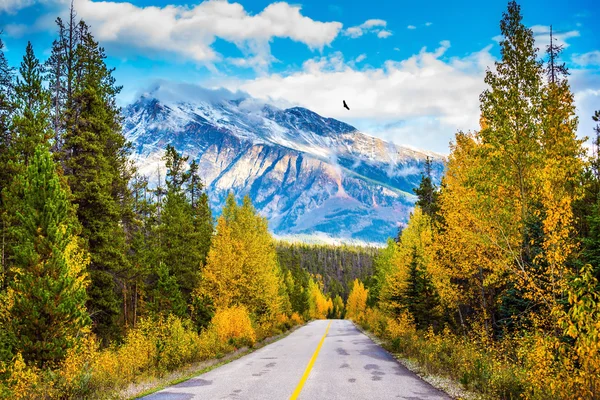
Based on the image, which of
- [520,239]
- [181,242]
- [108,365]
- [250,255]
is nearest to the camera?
[108,365]

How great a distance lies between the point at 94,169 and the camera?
21062 mm

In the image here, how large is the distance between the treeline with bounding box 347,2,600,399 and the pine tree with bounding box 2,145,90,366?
36.8 feet

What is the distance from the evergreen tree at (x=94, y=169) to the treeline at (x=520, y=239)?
51.6 ft

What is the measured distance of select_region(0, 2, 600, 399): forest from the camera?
1057cm

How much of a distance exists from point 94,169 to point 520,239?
1898 centimetres

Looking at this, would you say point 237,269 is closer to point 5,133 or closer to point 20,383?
point 5,133

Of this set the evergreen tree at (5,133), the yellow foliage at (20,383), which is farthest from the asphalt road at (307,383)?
the evergreen tree at (5,133)

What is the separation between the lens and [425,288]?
2494cm

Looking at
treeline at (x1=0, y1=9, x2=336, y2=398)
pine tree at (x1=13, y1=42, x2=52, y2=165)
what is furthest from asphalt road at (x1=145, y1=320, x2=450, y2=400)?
pine tree at (x1=13, y1=42, x2=52, y2=165)

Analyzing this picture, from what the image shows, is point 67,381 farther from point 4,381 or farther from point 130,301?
point 130,301

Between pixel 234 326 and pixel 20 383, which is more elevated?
pixel 20 383

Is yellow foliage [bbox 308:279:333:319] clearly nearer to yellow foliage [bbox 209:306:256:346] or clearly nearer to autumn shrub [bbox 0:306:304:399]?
yellow foliage [bbox 209:306:256:346]

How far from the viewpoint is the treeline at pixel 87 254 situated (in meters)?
12.0

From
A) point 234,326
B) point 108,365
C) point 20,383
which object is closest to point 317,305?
point 234,326
